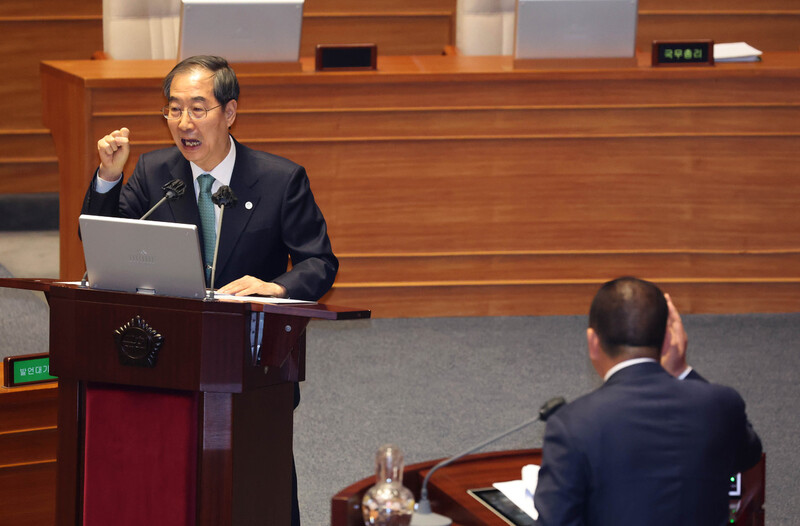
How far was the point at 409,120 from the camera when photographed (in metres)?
5.02

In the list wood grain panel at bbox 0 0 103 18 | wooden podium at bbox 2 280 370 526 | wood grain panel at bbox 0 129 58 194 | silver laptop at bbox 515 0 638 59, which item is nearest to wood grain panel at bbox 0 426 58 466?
wooden podium at bbox 2 280 370 526

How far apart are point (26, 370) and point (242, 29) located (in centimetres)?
232

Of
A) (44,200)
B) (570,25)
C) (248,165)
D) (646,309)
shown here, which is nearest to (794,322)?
(570,25)

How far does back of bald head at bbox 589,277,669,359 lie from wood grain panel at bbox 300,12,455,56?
5500 millimetres

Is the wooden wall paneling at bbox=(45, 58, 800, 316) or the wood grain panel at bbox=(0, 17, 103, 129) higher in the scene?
the wood grain panel at bbox=(0, 17, 103, 129)

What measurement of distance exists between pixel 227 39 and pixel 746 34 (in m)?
3.80

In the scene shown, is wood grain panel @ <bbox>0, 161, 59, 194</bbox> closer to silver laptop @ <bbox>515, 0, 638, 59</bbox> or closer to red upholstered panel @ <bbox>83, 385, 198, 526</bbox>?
silver laptop @ <bbox>515, 0, 638, 59</bbox>

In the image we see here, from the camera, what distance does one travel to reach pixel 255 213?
2576 mm

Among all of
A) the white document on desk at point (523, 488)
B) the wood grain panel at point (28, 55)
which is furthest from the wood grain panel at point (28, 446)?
Answer: the wood grain panel at point (28, 55)

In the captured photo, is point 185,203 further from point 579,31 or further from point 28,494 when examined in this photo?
point 579,31

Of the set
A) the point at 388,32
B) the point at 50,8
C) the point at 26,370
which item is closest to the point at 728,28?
the point at 388,32

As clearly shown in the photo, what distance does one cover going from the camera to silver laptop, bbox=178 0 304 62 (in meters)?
4.68

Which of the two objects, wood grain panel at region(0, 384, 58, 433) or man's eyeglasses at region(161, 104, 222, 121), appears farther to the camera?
wood grain panel at region(0, 384, 58, 433)

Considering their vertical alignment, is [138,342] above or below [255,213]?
below
